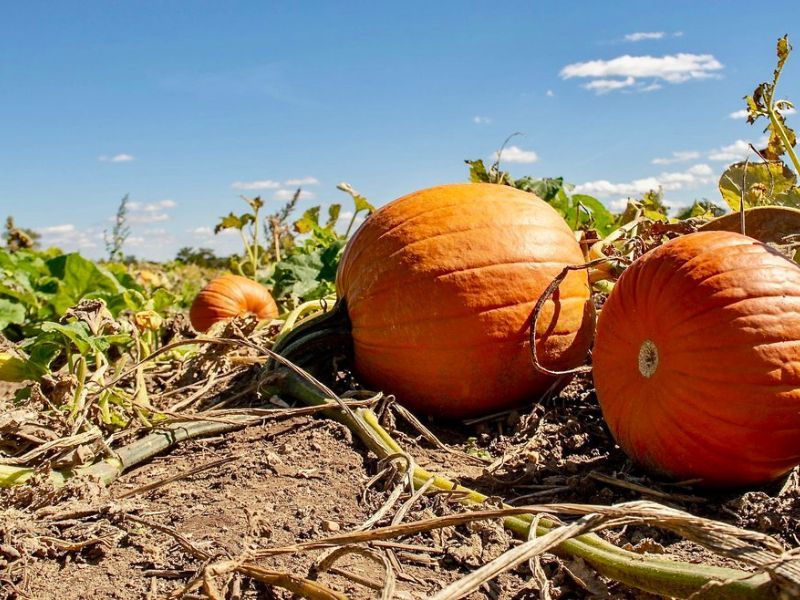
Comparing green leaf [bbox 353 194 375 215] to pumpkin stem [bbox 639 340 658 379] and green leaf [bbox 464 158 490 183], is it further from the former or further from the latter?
pumpkin stem [bbox 639 340 658 379]

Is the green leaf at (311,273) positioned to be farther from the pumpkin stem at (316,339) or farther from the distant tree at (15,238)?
the distant tree at (15,238)

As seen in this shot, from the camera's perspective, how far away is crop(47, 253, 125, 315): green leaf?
526 cm

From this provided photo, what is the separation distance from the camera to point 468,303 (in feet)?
9.32

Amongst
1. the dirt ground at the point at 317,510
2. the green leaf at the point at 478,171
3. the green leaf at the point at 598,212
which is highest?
the green leaf at the point at 478,171

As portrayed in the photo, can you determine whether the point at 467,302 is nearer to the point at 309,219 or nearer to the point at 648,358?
the point at 648,358

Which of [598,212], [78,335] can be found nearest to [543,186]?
[598,212]

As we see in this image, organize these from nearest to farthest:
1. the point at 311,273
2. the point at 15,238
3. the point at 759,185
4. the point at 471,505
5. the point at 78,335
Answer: the point at 471,505 → the point at 78,335 → the point at 759,185 → the point at 311,273 → the point at 15,238

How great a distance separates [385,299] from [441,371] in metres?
0.34

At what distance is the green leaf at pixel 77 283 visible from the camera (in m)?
5.26

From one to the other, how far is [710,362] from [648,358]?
224mm

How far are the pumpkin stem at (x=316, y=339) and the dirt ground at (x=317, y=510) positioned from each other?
0.47m

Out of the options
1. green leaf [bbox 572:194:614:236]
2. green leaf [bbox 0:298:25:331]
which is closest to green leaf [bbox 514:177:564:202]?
green leaf [bbox 572:194:614:236]

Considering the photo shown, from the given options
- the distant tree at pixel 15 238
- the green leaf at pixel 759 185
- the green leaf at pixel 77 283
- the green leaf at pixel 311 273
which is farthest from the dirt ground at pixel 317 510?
the distant tree at pixel 15 238

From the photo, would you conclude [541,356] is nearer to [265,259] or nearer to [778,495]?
[778,495]
